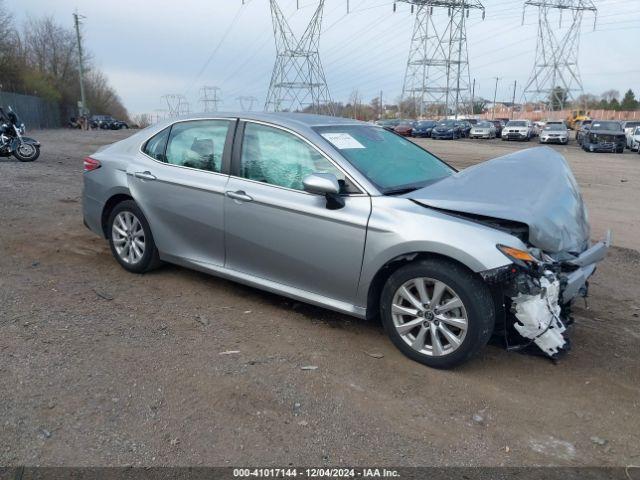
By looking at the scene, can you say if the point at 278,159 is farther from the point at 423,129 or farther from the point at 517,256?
the point at 423,129

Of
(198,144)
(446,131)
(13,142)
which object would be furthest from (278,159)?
(446,131)

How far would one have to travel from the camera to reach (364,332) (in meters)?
4.23

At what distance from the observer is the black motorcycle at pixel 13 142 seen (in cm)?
1481

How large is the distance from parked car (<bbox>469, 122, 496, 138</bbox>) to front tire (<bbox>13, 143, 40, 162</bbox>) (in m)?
36.0

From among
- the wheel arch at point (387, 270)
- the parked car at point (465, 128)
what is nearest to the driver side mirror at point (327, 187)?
the wheel arch at point (387, 270)

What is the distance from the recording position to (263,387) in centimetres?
336

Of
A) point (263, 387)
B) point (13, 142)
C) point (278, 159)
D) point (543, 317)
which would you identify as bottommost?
point (263, 387)

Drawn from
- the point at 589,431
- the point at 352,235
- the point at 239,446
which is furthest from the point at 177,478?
the point at 589,431

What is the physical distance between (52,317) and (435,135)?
42.7 m

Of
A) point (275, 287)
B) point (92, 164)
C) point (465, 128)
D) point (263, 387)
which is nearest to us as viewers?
point (263, 387)

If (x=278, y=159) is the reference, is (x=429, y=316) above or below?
below

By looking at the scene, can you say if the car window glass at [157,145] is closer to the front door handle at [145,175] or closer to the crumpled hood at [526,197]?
the front door handle at [145,175]

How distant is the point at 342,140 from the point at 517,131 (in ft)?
131

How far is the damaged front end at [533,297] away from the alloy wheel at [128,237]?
3.27 metres
